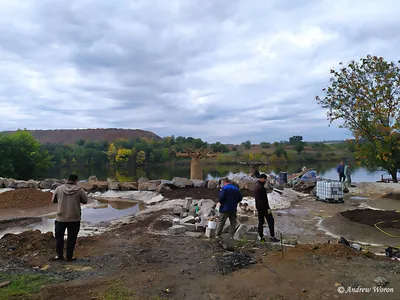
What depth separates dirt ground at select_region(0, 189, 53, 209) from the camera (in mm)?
14272

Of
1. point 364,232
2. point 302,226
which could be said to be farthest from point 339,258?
point 302,226

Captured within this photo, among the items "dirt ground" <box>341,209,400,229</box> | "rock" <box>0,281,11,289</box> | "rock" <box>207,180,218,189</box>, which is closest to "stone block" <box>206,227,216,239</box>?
"dirt ground" <box>341,209,400,229</box>

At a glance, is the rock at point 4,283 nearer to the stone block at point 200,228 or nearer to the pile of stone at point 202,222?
the pile of stone at point 202,222

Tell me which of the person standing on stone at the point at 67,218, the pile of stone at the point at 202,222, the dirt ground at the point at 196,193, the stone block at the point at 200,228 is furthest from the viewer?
the dirt ground at the point at 196,193

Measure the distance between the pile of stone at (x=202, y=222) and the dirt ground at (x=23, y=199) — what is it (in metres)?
7.56

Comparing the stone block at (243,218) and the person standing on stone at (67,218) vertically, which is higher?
the person standing on stone at (67,218)

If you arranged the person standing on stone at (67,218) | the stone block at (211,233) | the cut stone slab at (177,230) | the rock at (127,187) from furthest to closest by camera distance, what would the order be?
the rock at (127,187), the cut stone slab at (177,230), the stone block at (211,233), the person standing on stone at (67,218)

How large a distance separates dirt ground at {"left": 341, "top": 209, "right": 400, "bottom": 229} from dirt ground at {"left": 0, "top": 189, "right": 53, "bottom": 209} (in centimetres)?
1329

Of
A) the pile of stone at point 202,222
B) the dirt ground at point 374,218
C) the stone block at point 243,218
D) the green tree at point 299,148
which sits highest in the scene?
the green tree at point 299,148

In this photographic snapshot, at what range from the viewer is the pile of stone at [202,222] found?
7487mm

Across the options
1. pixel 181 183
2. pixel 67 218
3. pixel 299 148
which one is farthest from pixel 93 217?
pixel 299 148

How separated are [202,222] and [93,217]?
506cm

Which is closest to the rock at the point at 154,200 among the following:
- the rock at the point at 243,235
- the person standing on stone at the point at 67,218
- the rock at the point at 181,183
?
the rock at the point at 181,183

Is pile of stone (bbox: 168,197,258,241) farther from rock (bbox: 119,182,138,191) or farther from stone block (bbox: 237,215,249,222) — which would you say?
rock (bbox: 119,182,138,191)
